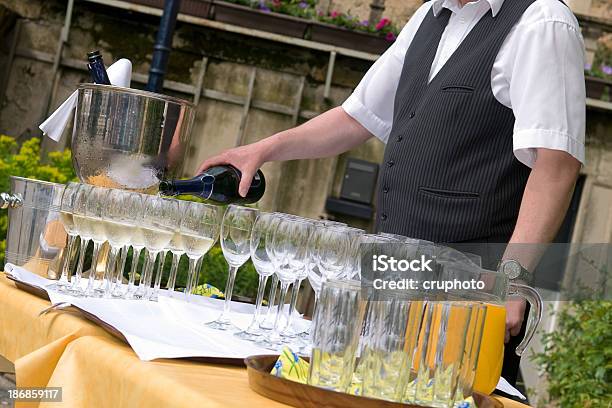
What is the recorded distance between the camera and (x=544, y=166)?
2.21m

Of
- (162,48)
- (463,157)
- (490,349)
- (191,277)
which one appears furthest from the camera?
(162,48)

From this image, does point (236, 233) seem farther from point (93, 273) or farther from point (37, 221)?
point (37, 221)

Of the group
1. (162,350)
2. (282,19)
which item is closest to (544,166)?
(162,350)

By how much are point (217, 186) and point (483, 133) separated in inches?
26.4

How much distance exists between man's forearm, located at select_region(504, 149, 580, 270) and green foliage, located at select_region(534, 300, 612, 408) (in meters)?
2.01

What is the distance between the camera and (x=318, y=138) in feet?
9.09

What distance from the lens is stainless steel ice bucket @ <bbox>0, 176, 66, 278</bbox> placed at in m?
2.09

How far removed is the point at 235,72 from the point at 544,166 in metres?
7.25

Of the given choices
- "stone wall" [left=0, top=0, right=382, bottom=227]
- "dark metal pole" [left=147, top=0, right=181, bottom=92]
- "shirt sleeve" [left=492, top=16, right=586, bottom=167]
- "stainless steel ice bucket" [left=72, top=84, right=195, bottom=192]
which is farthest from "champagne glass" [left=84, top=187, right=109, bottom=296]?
"stone wall" [left=0, top=0, right=382, bottom=227]

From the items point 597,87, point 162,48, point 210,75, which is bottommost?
point 162,48

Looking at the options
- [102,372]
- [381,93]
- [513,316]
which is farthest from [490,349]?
[381,93]

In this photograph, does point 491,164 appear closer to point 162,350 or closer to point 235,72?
point 162,350

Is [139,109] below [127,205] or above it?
above

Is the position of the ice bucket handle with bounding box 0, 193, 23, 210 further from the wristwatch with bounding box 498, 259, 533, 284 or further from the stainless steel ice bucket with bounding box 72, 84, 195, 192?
the wristwatch with bounding box 498, 259, 533, 284
